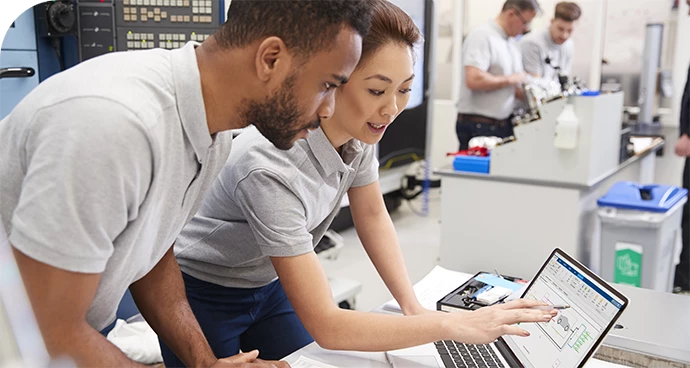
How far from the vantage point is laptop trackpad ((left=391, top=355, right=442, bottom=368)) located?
1.17 m

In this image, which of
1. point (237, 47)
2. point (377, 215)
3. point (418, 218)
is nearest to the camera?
point (237, 47)

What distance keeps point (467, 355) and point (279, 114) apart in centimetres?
62

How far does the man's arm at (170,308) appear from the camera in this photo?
1.14 metres

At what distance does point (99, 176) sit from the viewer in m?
0.73

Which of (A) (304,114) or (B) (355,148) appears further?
(B) (355,148)

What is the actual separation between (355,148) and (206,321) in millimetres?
499

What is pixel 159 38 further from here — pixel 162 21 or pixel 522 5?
pixel 522 5

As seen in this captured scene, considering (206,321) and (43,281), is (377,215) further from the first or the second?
(43,281)

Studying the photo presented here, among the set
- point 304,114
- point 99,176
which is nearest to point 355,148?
point 304,114

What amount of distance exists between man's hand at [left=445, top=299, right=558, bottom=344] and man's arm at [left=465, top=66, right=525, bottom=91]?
8.92 feet

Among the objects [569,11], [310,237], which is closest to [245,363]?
[310,237]

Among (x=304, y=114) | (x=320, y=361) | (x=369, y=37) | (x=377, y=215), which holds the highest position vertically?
(x=369, y=37)

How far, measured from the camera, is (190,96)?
859mm

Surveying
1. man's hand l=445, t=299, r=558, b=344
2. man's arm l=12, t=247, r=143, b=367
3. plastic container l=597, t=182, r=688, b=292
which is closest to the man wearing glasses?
plastic container l=597, t=182, r=688, b=292
